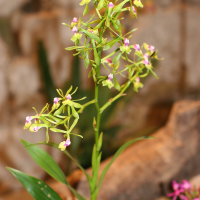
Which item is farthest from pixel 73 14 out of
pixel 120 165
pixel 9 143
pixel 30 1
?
pixel 120 165

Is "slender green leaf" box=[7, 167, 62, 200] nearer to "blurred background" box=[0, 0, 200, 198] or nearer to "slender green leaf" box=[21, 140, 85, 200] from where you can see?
"slender green leaf" box=[21, 140, 85, 200]

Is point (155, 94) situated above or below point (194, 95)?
above

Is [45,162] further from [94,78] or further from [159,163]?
[159,163]

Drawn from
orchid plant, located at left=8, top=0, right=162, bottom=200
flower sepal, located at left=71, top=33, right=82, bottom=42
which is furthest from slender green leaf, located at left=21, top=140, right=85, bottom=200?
flower sepal, located at left=71, top=33, right=82, bottom=42

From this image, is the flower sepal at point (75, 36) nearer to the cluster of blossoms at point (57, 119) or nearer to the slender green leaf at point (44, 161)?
the cluster of blossoms at point (57, 119)

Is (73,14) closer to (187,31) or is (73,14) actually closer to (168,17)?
(168,17)

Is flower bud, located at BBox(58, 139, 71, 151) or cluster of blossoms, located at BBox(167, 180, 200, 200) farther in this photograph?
cluster of blossoms, located at BBox(167, 180, 200, 200)

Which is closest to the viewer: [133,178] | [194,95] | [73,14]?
[133,178]
